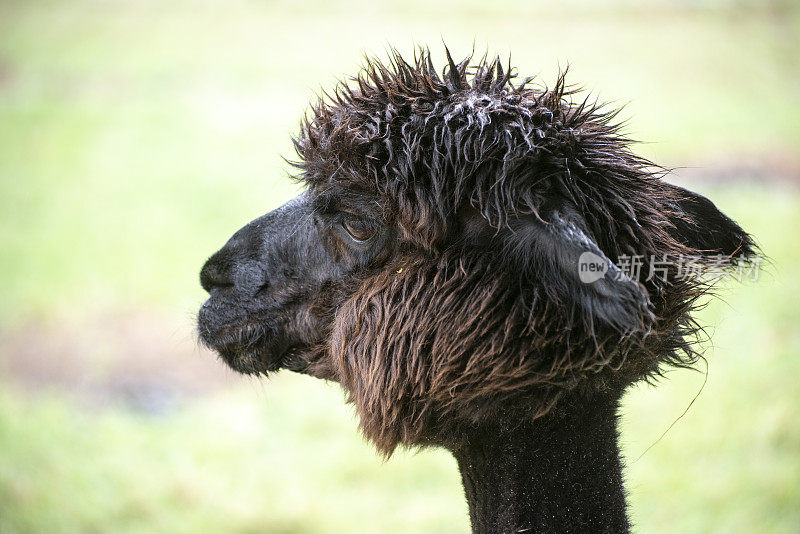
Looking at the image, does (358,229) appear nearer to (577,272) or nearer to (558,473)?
(577,272)

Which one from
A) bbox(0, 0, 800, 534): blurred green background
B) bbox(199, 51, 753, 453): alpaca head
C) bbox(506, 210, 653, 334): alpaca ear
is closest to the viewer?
bbox(506, 210, 653, 334): alpaca ear

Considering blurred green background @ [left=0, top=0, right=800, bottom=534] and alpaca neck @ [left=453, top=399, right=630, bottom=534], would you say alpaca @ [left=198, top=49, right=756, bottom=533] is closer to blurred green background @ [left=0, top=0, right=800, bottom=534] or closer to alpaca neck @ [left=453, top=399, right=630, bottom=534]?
alpaca neck @ [left=453, top=399, right=630, bottom=534]

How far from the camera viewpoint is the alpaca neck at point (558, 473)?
1.58 m

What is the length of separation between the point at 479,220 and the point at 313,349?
0.58 m

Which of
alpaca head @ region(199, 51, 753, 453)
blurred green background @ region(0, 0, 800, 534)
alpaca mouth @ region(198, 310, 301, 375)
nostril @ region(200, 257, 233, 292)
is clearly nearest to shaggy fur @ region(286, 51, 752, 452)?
alpaca head @ region(199, 51, 753, 453)

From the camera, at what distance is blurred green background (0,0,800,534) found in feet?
13.3

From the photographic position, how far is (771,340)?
15.9 feet

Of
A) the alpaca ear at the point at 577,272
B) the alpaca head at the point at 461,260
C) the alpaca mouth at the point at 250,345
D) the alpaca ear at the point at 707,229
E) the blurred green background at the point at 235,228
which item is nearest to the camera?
the alpaca ear at the point at 577,272

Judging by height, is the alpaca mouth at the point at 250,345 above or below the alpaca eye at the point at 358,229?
below

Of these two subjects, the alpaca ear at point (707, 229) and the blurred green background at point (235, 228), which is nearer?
the alpaca ear at point (707, 229)

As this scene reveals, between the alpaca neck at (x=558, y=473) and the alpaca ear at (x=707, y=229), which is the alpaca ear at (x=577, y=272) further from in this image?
the alpaca ear at (x=707, y=229)

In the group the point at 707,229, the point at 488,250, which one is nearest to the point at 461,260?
the point at 488,250

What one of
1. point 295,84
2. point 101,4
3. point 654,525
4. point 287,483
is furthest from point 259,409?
point 101,4

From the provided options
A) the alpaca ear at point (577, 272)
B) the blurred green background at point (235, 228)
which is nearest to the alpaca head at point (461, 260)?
the alpaca ear at point (577, 272)
